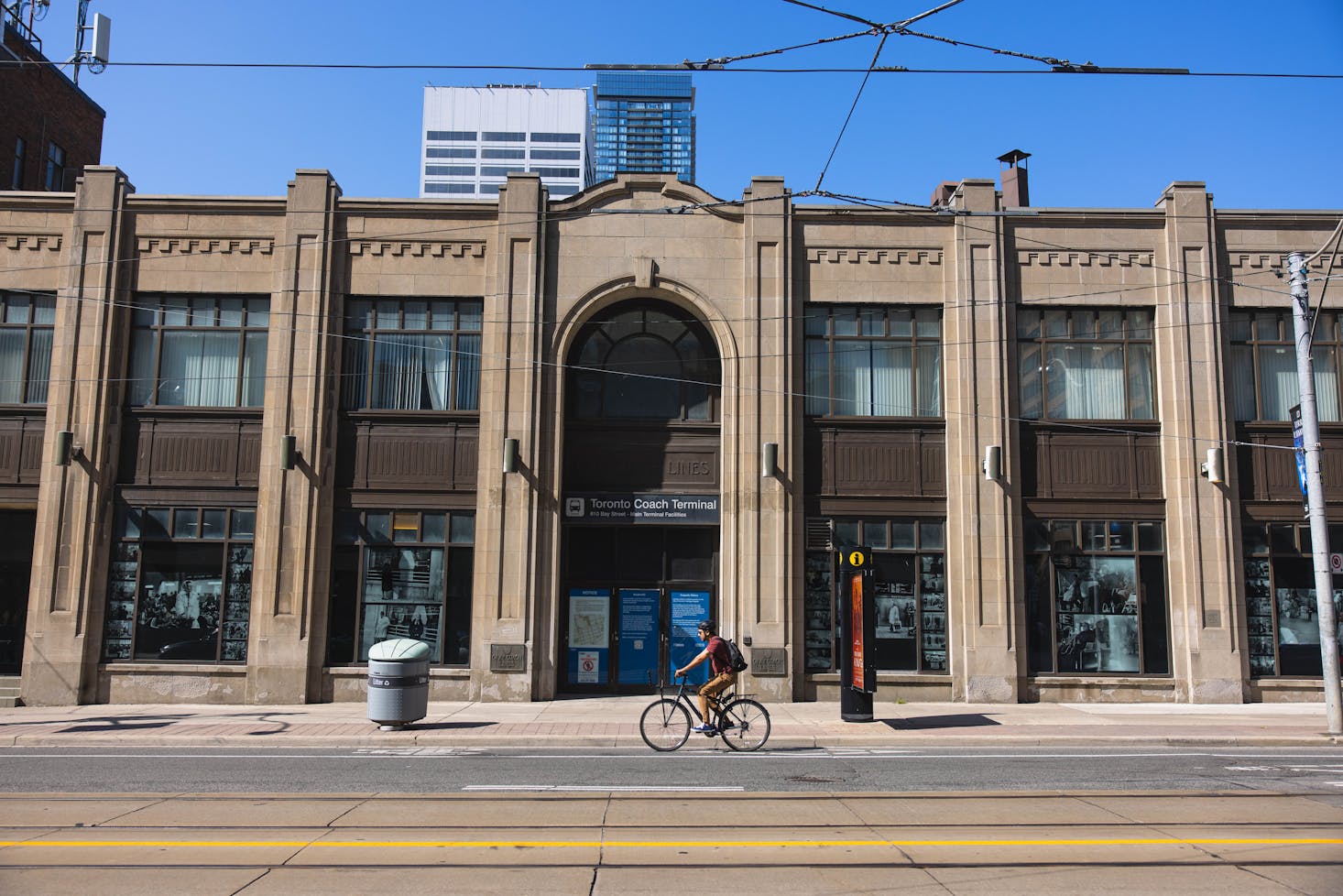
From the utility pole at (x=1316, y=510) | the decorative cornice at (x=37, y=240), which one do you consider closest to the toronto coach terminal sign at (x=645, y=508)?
the utility pole at (x=1316, y=510)

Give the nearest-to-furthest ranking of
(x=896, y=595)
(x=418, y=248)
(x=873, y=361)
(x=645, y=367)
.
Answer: (x=896, y=595) → (x=418, y=248) → (x=873, y=361) → (x=645, y=367)

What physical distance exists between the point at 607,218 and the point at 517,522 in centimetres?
637

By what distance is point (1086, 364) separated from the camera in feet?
66.7

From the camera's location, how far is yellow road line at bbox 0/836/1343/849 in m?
8.12

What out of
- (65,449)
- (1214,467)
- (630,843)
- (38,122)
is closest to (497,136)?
(38,122)

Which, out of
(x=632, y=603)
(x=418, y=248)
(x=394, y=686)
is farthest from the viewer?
(x=418, y=248)

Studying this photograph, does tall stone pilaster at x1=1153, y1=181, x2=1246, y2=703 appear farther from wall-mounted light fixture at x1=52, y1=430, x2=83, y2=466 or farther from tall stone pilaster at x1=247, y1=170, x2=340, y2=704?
wall-mounted light fixture at x1=52, y1=430, x2=83, y2=466

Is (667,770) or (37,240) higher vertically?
(37,240)

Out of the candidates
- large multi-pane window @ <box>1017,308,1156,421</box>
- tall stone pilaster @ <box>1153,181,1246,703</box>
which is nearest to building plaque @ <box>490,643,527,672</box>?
large multi-pane window @ <box>1017,308,1156,421</box>

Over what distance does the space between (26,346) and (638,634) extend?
1341cm

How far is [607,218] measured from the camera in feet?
66.2

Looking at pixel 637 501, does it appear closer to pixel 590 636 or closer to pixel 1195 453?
pixel 590 636

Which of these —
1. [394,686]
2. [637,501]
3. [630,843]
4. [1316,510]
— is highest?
[637,501]

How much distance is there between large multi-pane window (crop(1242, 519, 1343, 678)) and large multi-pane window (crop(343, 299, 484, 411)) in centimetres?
1567
